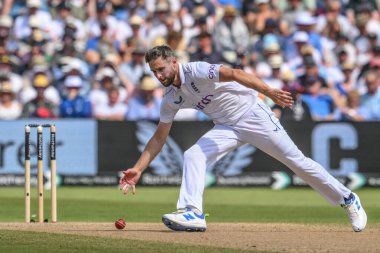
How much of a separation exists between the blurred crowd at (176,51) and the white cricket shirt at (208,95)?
8.07 meters

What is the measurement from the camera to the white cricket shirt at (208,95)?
9.90 meters

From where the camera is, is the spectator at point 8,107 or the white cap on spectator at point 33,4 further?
the white cap on spectator at point 33,4

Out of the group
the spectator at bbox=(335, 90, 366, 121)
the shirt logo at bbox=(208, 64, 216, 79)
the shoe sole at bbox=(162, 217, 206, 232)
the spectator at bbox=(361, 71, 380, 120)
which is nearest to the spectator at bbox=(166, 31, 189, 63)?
the spectator at bbox=(335, 90, 366, 121)

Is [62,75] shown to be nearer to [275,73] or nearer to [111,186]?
[111,186]

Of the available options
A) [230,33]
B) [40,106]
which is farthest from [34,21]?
[230,33]

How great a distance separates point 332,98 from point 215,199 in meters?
3.61

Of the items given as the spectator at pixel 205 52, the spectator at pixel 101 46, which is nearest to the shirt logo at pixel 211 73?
the spectator at pixel 205 52

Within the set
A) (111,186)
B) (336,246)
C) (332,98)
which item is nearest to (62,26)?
(111,186)

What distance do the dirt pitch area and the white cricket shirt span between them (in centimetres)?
115

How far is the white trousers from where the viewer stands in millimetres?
10117

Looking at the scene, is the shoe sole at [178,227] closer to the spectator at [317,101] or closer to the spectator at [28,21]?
the spectator at [317,101]

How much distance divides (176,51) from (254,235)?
9.92 meters

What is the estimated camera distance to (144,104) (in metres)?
18.7

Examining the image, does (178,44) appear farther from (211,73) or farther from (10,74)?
(211,73)
